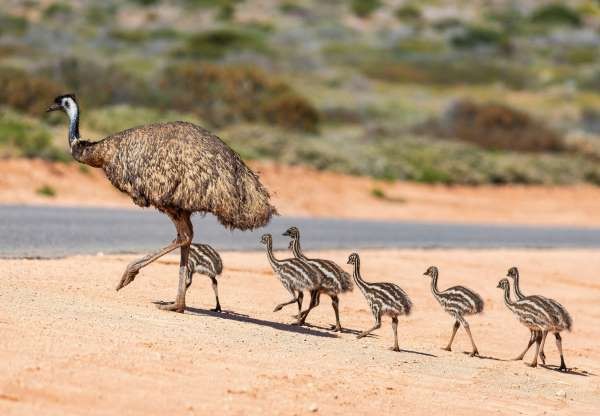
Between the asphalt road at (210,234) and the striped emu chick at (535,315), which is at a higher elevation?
the asphalt road at (210,234)

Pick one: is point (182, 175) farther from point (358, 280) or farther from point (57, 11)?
point (57, 11)

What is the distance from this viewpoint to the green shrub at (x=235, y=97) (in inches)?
1750

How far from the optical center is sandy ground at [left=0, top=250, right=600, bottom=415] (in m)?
9.31

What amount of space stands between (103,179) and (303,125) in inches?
577

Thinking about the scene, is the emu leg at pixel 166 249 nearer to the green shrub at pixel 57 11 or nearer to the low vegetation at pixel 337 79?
the low vegetation at pixel 337 79

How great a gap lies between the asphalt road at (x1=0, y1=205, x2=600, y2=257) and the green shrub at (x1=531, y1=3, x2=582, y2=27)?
7714 cm

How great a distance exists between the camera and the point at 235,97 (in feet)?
148

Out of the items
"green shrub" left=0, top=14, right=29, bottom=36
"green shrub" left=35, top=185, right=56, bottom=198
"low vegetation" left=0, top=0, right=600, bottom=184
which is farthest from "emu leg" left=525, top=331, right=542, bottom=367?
"green shrub" left=0, top=14, right=29, bottom=36

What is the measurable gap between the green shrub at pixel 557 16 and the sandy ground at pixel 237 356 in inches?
3603

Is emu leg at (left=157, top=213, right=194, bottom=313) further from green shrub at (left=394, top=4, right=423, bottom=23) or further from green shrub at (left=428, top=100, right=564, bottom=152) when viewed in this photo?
green shrub at (left=394, top=4, right=423, bottom=23)

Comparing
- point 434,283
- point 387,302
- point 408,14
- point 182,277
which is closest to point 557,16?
point 408,14

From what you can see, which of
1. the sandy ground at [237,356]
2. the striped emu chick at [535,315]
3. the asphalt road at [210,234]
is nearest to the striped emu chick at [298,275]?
the sandy ground at [237,356]

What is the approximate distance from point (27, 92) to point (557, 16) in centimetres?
7439

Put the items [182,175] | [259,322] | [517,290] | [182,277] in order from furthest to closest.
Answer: [517,290] < [259,322] < [182,277] < [182,175]
